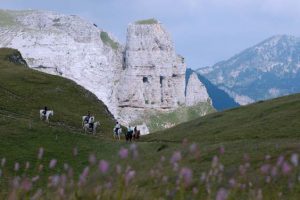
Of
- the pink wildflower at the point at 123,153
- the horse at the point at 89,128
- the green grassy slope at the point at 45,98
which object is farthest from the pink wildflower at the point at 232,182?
the green grassy slope at the point at 45,98

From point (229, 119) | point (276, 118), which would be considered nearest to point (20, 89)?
point (229, 119)

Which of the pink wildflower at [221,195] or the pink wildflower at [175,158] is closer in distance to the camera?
the pink wildflower at [221,195]

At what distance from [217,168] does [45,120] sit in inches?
2687

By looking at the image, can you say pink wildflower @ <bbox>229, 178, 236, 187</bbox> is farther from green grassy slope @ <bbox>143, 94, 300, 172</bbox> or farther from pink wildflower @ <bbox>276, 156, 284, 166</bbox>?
green grassy slope @ <bbox>143, 94, 300, 172</bbox>

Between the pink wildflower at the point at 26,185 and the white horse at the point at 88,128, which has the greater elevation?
the pink wildflower at the point at 26,185

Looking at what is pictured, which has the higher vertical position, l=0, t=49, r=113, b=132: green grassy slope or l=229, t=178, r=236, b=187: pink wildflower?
l=0, t=49, r=113, b=132: green grassy slope

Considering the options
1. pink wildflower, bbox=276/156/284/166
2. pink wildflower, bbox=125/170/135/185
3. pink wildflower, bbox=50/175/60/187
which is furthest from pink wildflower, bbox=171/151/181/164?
pink wildflower, bbox=50/175/60/187

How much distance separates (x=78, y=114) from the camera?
90.9 m

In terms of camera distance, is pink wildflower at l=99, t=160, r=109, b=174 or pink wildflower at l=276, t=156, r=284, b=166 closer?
pink wildflower at l=99, t=160, r=109, b=174

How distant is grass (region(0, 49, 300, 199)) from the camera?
30.7 m

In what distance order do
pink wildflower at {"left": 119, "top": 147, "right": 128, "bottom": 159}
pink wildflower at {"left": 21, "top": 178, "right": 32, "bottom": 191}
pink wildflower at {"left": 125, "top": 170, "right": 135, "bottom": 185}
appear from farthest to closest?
pink wildflower at {"left": 125, "top": 170, "right": 135, "bottom": 185}
pink wildflower at {"left": 119, "top": 147, "right": 128, "bottom": 159}
pink wildflower at {"left": 21, "top": 178, "right": 32, "bottom": 191}

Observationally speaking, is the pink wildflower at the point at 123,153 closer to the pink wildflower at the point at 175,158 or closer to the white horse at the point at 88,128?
the pink wildflower at the point at 175,158

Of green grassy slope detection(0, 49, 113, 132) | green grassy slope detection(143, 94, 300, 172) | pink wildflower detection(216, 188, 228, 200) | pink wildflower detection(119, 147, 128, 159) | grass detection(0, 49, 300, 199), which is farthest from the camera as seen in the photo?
green grassy slope detection(0, 49, 113, 132)

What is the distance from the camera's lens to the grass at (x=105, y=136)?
1208 inches
